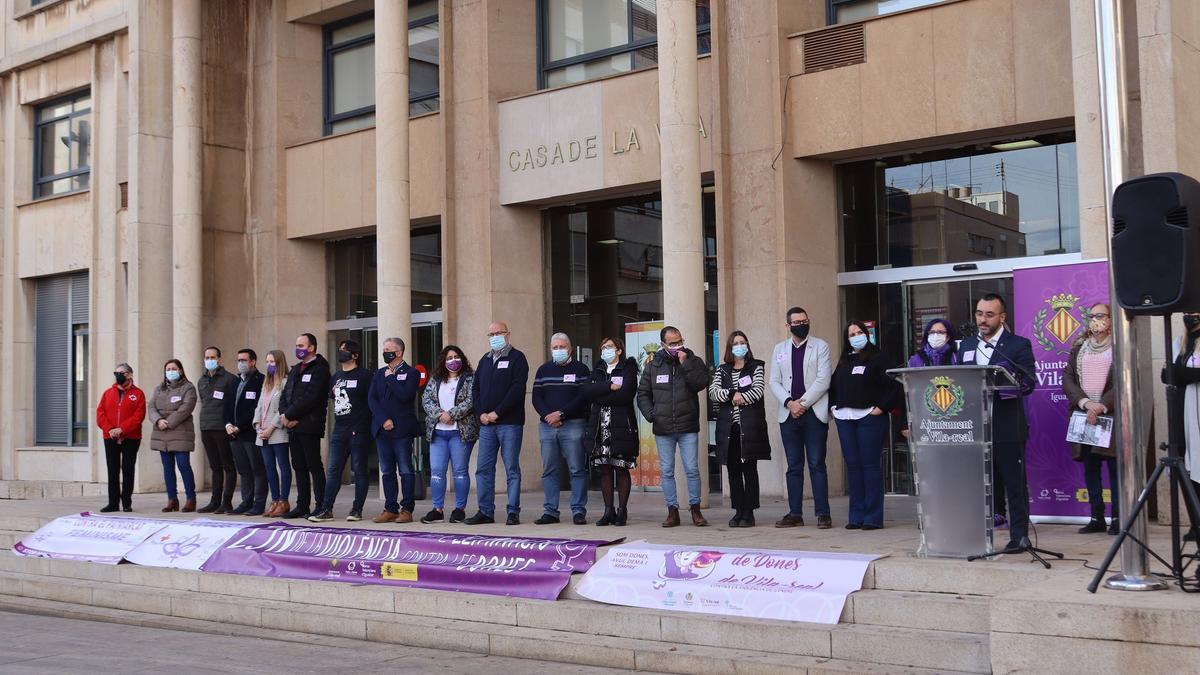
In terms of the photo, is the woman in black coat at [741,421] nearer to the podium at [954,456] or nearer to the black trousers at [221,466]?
the podium at [954,456]

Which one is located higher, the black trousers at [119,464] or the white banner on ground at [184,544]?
the black trousers at [119,464]

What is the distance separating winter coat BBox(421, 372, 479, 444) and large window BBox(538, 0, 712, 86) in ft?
19.7

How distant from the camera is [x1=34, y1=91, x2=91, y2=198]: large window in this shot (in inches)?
901

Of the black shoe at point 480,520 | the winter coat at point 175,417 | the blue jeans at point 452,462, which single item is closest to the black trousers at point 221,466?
the winter coat at point 175,417

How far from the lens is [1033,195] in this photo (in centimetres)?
1338

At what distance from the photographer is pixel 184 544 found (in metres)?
11.7

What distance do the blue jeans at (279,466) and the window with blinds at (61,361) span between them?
33.7 feet

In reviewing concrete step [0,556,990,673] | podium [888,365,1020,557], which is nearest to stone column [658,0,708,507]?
concrete step [0,556,990,673]

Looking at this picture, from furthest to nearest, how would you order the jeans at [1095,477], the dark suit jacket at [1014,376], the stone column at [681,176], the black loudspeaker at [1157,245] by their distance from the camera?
the stone column at [681,176] < the jeans at [1095,477] < the dark suit jacket at [1014,376] < the black loudspeaker at [1157,245]

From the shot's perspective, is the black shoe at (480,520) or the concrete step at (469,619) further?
the black shoe at (480,520)

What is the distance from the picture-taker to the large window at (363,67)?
18953 mm

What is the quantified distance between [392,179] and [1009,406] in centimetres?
960

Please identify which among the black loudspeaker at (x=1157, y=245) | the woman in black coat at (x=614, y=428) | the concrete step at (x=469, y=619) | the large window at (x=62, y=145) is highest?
the large window at (x=62, y=145)

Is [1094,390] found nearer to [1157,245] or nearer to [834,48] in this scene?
[1157,245]
